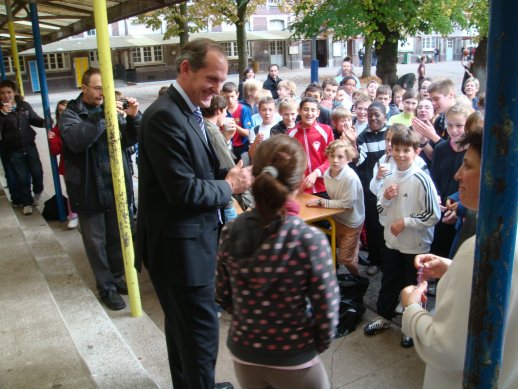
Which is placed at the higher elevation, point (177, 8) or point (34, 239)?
point (177, 8)

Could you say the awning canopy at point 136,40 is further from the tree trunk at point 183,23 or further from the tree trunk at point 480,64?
the tree trunk at point 480,64

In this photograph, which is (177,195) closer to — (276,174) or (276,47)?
(276,174)

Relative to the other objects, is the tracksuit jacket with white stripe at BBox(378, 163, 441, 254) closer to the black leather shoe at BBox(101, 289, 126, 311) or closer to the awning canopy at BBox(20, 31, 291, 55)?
the black leather shoe at BBox(101, 289, 126, 311)

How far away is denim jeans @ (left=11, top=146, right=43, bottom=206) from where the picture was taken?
6.75 meters

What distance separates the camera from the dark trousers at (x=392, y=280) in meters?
3.79

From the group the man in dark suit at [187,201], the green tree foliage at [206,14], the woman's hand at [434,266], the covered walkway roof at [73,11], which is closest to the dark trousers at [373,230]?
the covered walkway roof at [73,11]

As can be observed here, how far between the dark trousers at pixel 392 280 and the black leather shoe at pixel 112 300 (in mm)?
2106

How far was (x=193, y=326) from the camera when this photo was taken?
2461mm

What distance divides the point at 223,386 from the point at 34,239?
3.52 meters

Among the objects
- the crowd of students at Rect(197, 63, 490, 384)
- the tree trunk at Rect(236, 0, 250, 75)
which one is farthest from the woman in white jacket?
the tree trunk at Rect(236, 0, 250, 75)

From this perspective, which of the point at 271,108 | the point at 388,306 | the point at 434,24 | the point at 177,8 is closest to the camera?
the point at 388,306

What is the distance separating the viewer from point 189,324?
2455 millimetres

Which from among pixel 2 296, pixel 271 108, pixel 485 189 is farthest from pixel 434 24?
pixel 485 189

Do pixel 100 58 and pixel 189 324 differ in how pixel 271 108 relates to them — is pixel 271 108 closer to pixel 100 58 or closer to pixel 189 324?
pixel 100 58
